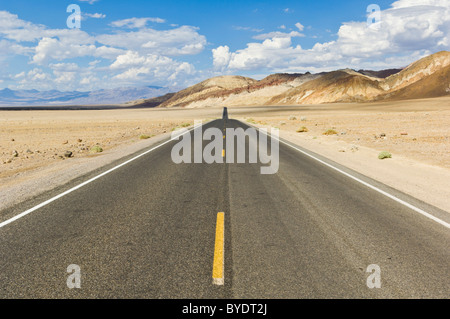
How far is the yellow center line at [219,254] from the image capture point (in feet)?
12.8

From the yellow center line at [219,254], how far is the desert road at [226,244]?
6 centimetres

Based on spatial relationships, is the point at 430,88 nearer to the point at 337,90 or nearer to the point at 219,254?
the point at 337,90

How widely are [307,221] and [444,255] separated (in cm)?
207

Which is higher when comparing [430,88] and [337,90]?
[337,90]

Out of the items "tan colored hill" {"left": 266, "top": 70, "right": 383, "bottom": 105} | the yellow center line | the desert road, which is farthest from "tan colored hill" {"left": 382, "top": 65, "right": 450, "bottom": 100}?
the yellow center line

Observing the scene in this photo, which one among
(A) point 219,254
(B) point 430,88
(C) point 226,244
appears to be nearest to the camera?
(A) point 219,254

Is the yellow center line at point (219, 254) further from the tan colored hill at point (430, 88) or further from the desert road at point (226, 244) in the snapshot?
the tan colored hill at point (430, 88)

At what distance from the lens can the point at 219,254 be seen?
4.52m

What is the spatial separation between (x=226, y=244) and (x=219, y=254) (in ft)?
1.18

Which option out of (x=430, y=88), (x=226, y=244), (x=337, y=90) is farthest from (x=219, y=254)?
(x=337, y=90)

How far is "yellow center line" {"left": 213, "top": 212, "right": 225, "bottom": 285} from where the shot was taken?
3900 mm

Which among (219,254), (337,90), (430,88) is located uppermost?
(337,90)

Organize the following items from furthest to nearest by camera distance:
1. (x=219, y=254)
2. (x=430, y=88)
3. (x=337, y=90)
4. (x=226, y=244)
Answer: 1. (x=337, y=90)
2. (x=430, y=88)
3. (x=226, y=244)
4. (x=219, y=254)
